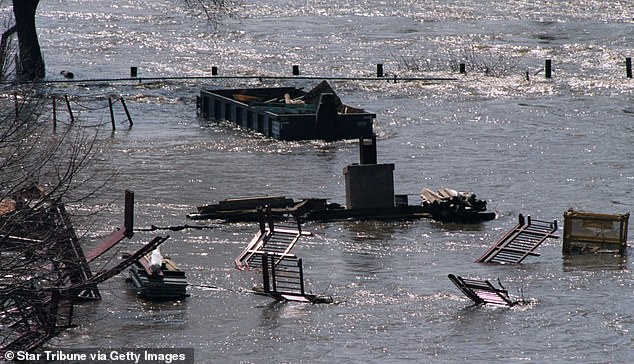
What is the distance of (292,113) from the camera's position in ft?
129

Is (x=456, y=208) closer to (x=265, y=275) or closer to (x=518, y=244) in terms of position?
(x=518, y=244)

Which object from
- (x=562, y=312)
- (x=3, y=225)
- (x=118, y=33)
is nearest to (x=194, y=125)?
(x=562, y=312)

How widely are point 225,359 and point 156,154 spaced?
61.4 feet

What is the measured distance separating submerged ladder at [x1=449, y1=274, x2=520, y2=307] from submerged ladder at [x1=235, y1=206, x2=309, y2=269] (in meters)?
3.04

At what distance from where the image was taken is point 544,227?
25031 millimetres

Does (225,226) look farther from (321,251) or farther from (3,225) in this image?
(3,225)

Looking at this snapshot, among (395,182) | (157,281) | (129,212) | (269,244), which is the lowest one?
(395,182)

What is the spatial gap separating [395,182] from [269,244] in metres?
9.00

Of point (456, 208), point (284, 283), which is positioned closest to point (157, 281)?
point (284, 283)

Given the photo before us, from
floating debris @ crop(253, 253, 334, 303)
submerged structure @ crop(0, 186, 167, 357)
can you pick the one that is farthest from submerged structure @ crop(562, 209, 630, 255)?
submerged structure @ crop(0, 186, 167, 357)

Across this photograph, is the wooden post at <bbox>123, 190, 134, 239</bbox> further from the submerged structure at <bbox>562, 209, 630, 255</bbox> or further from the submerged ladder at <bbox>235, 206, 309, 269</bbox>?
the submerged structure at <bbox>562, 209, 630, 255</bbox>

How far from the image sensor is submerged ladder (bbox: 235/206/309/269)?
71.5 feet

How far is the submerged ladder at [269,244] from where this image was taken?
21.8 meters

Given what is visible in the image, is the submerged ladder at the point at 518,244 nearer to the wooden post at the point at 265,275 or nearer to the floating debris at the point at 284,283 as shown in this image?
→ the floating debris at the point at 284,283
